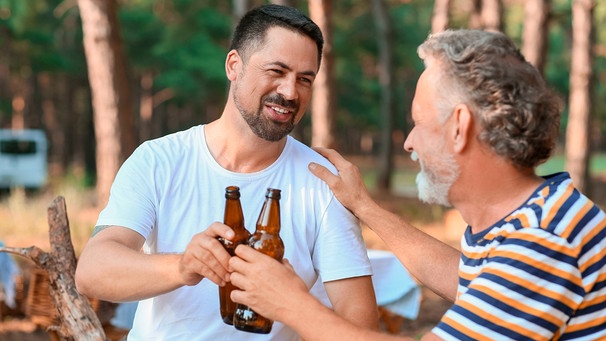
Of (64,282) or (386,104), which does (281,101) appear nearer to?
(64,282)

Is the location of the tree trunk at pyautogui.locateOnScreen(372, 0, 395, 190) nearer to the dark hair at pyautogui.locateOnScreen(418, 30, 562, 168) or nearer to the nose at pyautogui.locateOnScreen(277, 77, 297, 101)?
the nose at pyautogui.locateOnScreen(277, 77, 297, 101)

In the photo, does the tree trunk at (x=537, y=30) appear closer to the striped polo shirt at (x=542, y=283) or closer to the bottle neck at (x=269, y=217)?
the bottle neck at (x=269, y=217)

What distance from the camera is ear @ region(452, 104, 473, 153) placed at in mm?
1975

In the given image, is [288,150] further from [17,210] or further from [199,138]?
[17,210]

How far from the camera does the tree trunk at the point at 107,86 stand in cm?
1073

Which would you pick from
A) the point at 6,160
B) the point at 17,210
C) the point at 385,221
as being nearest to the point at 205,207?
the point at 385,221

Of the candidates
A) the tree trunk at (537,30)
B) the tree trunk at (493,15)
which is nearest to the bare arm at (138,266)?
the tree trunk at (537,30)

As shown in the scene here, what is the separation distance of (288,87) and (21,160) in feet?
79.4

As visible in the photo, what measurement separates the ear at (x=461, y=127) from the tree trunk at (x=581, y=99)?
41.6ft

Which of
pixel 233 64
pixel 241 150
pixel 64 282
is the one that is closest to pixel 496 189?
pixel 241 150

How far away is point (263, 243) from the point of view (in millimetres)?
2275

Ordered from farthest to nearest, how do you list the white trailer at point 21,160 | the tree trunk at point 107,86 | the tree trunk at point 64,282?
the white trailer at point 21,160, the tree trunk at point 107,86, the tree trunk at point 64,282

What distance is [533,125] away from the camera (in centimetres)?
197

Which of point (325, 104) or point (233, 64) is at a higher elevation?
point (233, 64)
